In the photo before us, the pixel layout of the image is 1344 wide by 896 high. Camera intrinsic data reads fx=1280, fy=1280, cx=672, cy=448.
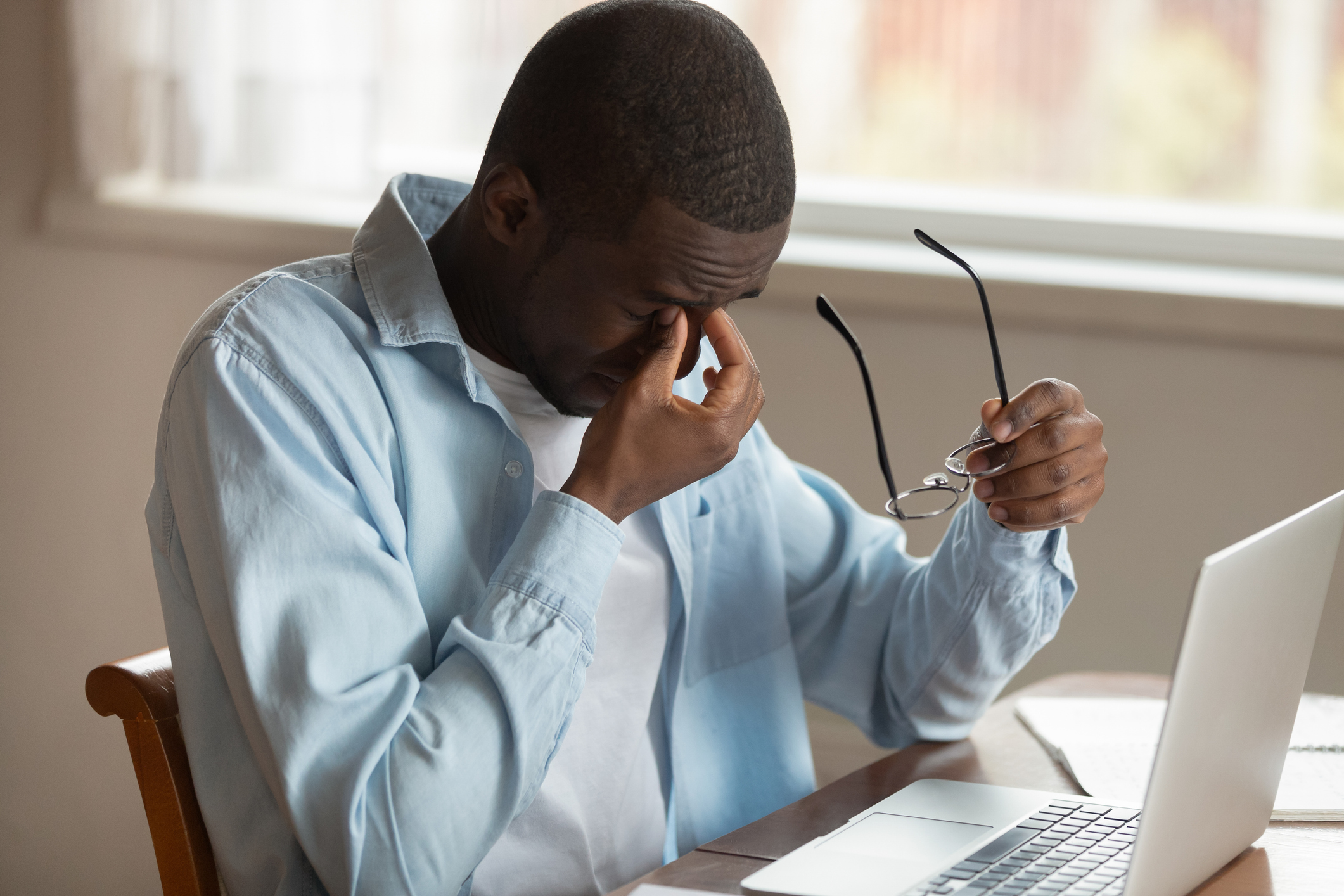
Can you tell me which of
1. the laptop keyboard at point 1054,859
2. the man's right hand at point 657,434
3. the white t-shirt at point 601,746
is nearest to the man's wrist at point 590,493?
the man's right hand at point 657,434

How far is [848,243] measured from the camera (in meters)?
2.00

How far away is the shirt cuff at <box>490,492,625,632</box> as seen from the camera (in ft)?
2.89

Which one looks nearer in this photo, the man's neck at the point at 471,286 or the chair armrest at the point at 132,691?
the chair armrest at the point at 132,691

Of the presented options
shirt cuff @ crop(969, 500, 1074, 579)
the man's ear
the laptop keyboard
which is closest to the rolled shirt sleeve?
shirt cuff @ crop(969, 500, 1074, 579)

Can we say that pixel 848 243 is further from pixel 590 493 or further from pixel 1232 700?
pixel 1232 700

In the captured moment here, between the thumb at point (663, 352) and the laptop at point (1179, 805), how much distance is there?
35 centimetres

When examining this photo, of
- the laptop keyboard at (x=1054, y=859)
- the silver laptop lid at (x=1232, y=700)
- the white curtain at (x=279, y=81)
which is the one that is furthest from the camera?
the white curtain at (x=279, y=81)

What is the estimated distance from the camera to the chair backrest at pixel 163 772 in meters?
0.89

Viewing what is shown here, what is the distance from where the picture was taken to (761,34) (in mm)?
2059

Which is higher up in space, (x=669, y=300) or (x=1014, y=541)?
(x=669, y=300)

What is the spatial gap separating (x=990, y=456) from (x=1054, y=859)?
326 millimetres

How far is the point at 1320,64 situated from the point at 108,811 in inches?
91.0

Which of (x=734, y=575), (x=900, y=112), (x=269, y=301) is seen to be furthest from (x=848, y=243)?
(x=269, y=301)

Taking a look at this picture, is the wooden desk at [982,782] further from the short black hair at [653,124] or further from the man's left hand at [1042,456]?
the short black hair at [653,124]
